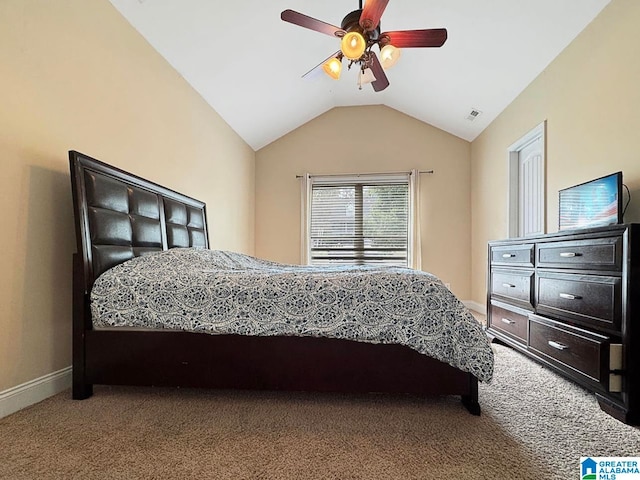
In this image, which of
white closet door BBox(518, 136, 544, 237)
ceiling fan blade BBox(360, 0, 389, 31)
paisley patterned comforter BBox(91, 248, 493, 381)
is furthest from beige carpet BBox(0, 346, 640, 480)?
ceiling fan blade BBox(360, 0, 389, 31)

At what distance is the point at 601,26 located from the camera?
2.38 metres

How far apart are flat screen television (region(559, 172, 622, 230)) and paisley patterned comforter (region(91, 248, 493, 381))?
46.6 inches

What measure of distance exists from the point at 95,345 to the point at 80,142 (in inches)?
47.1

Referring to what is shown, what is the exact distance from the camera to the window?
16.8 ft

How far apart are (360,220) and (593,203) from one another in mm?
3234

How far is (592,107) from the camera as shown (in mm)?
2449

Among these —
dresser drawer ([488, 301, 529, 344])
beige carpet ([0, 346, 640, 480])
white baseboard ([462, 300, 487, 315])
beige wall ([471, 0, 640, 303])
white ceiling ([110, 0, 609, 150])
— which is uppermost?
white ceiling ([110, 0, 609, 150])

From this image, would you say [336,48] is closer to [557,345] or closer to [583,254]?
[583,254]

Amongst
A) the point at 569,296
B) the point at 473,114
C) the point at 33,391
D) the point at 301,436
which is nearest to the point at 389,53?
the point at 569,296

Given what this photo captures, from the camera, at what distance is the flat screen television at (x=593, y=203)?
1.97m

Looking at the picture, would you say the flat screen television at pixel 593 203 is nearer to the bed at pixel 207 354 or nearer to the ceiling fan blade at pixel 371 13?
the bed at pixel 207 354

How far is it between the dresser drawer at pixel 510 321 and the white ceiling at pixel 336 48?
7.17 ft

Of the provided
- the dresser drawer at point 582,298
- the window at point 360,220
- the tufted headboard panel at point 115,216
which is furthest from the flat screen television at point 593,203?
the tufted headboard panel at point 115,216

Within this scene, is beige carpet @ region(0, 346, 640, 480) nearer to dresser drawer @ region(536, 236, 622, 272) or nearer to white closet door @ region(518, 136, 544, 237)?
dresser drawer @ region(536, 236, 622, 272)
